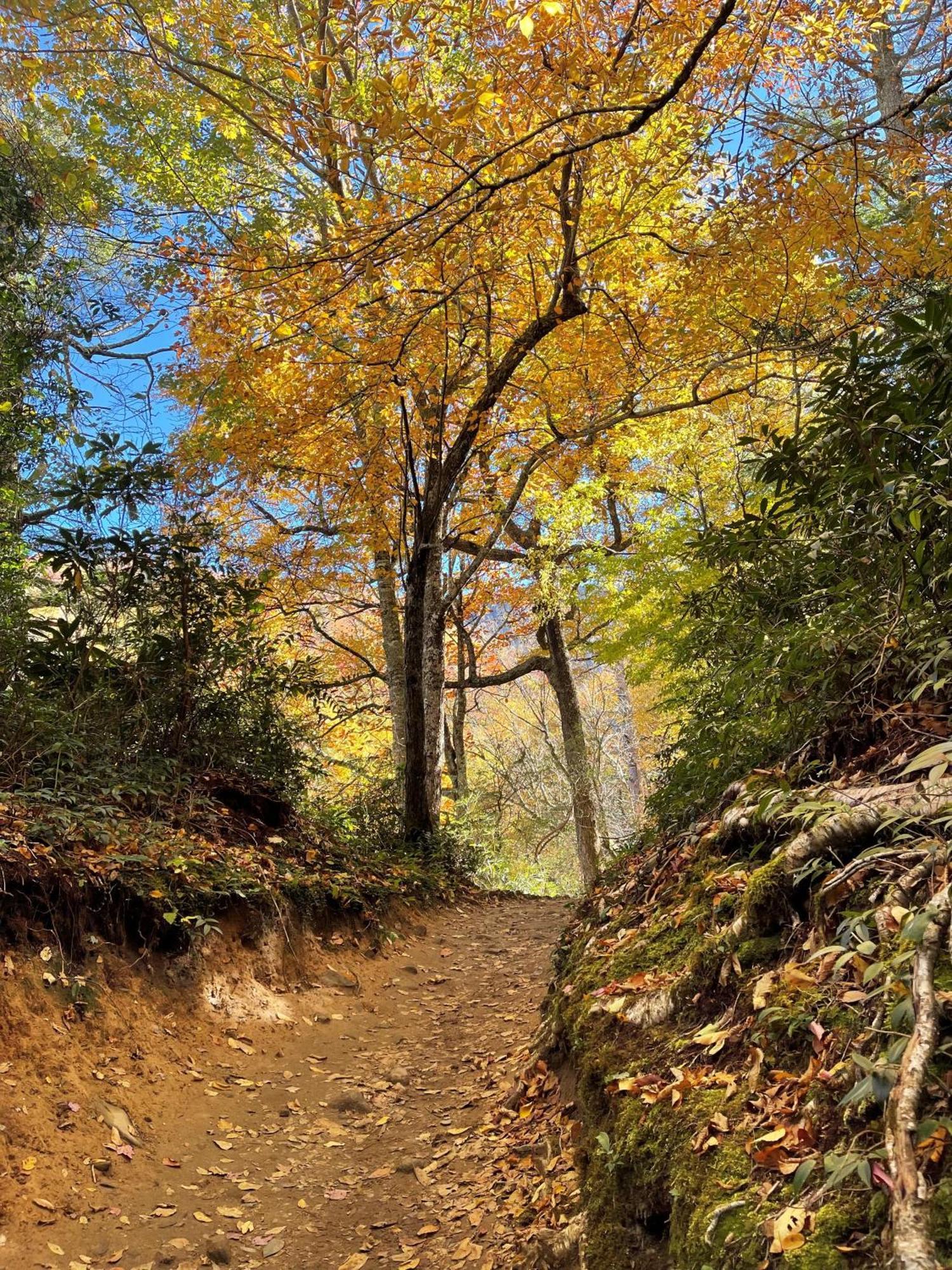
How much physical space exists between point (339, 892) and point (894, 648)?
5297mm

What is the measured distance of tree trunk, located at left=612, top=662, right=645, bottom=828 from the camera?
885 inches

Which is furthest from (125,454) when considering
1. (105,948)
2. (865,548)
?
(865,548)

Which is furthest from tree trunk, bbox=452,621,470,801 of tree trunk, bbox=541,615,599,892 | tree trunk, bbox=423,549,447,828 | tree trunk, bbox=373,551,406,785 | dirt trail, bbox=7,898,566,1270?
dirt trail, bbox=7,898,566,1270

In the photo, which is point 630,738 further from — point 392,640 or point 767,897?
point 767,897

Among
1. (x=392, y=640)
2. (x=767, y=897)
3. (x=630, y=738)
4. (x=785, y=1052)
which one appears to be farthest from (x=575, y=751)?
(x=785, y=1052)

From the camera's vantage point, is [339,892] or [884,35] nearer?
[339,892]

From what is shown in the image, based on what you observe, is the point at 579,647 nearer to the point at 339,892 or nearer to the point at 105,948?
the point at 339,892

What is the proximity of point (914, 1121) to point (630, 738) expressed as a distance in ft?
72.9

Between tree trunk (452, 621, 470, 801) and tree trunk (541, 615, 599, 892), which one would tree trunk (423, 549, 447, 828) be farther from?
tree trunk (452, 621, 470, 801)

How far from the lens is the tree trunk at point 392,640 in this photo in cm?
1174

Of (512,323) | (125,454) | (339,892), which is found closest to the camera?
(125,454)

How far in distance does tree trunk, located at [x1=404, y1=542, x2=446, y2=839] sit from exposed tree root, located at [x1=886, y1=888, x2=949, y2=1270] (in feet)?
25.2

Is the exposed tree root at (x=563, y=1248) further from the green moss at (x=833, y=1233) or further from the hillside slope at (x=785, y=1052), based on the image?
the green moss at (x=833, y=1233)

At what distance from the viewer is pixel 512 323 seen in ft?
27.5
